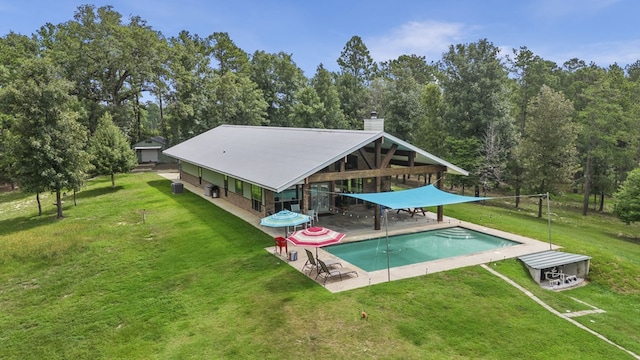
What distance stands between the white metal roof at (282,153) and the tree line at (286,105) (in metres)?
7.86

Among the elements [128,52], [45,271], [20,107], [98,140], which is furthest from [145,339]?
[128,52]

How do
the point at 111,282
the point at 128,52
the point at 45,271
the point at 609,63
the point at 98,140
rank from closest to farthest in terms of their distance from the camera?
the point at 111,282
the point at 45,271
the point at 98,140
the point at 128,52
the point at 609,63

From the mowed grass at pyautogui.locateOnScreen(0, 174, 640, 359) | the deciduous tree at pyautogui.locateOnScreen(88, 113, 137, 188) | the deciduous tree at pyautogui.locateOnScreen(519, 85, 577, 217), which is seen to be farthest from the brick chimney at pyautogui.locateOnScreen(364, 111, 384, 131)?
the deciduous tree at pyautogui.locateOnScreen(88, 113, 137, 188)

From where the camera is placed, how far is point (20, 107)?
21547mm

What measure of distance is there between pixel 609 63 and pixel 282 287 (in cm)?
5988

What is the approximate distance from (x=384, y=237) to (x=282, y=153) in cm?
750

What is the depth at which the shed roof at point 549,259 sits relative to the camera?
15110 millimetres

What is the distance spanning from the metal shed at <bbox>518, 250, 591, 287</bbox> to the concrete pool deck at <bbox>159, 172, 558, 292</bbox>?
27.3 inches

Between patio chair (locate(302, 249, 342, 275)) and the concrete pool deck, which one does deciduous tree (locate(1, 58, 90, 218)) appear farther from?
patio chair (locate(302, 249, 342, 275))

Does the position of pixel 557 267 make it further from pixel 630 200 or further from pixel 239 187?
pixel 239 187

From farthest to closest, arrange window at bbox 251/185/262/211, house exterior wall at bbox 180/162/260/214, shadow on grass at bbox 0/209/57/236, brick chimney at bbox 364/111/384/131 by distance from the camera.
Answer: house exterior wall at bbox 180/162/260/214 → shadow on grass at bbox 0/209/57/236 → window at bbox 251/185/262/211 → brick chimney at bbox 364/111/384/131

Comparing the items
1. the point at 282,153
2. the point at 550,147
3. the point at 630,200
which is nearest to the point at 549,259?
the point at 282,153

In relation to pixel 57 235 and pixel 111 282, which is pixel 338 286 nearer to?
pixel 111 282

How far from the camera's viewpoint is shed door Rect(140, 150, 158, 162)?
48.0 m
